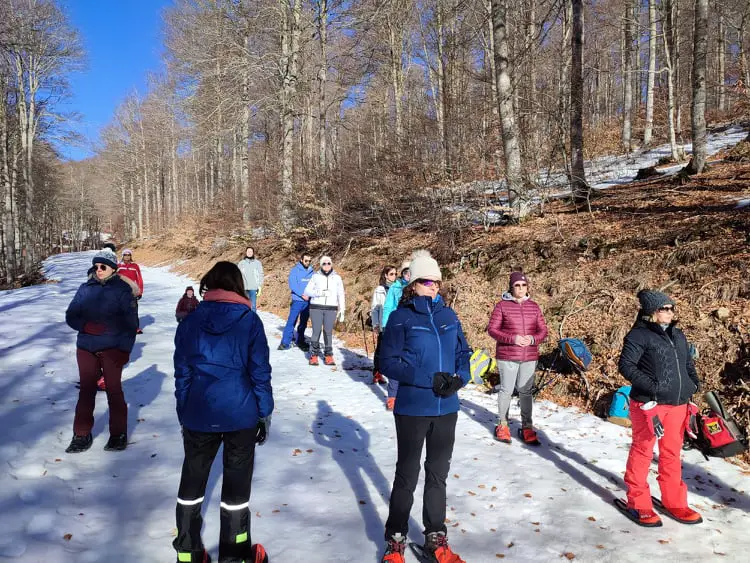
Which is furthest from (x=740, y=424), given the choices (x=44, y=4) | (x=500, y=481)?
(x=44, y=4)

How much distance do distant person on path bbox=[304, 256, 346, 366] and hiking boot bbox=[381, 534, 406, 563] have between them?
534cm

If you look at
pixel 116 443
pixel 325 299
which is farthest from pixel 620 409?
pixel 116 443

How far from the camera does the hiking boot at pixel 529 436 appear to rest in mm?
5324

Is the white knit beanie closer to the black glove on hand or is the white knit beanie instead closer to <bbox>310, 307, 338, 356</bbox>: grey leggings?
the black glove on hand

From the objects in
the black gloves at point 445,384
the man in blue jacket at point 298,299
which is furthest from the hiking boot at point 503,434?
the man in blue jacket at point 298,299

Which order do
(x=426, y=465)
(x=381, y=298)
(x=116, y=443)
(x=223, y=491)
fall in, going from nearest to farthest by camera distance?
1. (x=223, y=491)
2. (x=426, y=465)
3. (x=116, y=443)
4. (x=381, y=298)

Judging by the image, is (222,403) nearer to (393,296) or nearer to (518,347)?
(518,347)

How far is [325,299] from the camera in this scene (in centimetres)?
838

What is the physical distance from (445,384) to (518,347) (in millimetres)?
2692

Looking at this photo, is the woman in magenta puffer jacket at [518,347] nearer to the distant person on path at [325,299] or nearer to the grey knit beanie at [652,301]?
the grey knit beanie at [652,301]

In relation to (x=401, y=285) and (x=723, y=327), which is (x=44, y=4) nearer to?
(x=401, y=285)

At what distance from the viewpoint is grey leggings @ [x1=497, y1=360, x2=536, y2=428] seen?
5.36m

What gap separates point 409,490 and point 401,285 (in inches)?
150

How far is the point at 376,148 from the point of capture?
1349 cm
